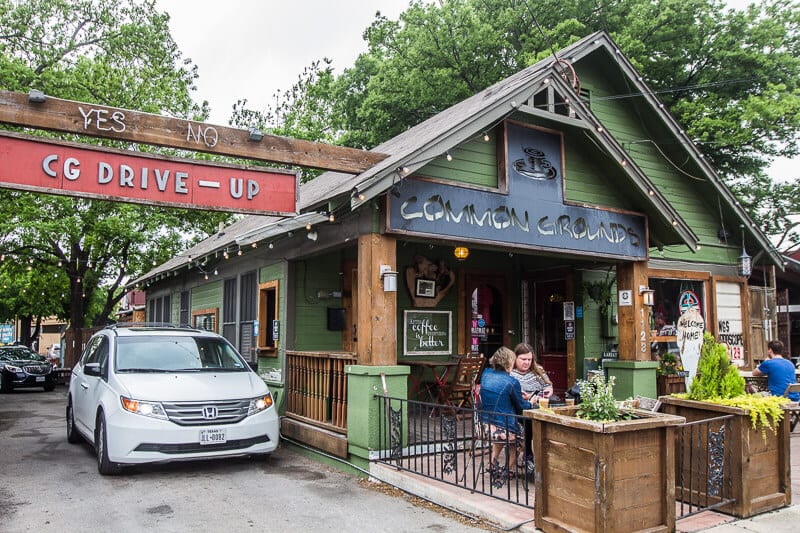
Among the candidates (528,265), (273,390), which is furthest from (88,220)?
(528,265)

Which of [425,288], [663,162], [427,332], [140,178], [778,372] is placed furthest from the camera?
[663,162]

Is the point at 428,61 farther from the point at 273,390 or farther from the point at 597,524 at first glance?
the point at 597,524

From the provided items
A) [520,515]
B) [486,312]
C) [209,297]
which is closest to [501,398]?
[520,515]

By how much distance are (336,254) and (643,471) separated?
22.6ft

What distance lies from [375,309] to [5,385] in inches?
754

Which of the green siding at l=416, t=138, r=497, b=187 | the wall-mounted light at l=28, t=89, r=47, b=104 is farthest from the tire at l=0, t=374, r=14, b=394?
the green siding at l=416, t=138, r=497, b=187

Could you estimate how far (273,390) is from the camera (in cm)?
1071

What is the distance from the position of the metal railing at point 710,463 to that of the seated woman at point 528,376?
5.12 ft

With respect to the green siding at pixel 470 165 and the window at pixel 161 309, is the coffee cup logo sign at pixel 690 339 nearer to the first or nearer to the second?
the green siding at pixel 470 165

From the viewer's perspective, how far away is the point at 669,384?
11.6 meters

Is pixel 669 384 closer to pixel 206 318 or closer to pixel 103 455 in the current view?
pixel 103 455

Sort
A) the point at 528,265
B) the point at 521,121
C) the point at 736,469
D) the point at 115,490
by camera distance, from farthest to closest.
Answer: the point at 528,265 → the point at 521,121 → the point at 115,490 → the point at 736,469

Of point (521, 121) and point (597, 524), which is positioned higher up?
point (521, 121)

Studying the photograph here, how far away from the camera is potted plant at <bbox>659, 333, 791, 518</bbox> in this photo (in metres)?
5.81
